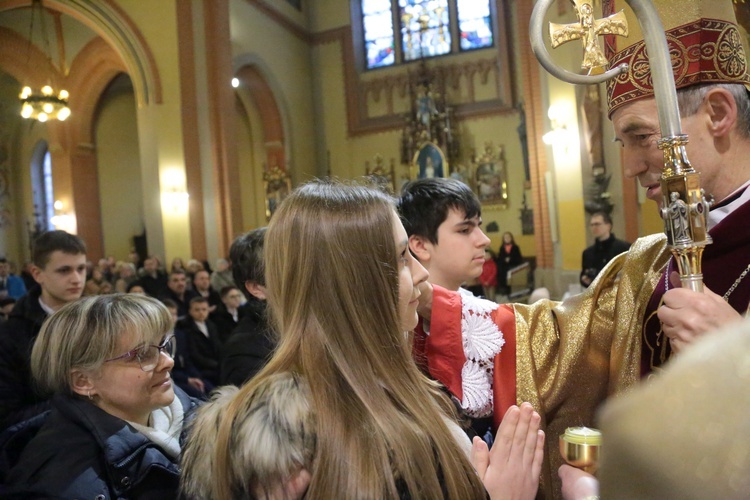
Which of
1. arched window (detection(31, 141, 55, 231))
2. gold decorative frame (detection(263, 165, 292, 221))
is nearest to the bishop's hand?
gold decorative frame (detection(263, 165, 292, 221))

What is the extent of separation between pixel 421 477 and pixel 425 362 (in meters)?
0.72

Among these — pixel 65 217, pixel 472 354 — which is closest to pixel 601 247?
pixel 472 354

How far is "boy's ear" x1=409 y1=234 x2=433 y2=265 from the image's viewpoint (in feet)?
7.43

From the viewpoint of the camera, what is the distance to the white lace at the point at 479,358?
5.56 ft

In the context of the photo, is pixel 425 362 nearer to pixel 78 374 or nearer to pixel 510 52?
pixel 78 374

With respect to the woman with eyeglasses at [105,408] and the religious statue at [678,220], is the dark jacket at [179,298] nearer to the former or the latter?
the woman with eyeglasses at [105,408]

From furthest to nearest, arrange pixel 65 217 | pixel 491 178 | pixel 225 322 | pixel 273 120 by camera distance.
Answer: pixel 491 178, pixel 273 120, pixel 65 217, pixel 225 322

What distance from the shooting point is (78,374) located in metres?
1.82

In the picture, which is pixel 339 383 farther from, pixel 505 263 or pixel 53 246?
pixel 505 263

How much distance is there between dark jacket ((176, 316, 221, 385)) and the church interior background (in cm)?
512

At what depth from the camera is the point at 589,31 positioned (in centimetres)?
135

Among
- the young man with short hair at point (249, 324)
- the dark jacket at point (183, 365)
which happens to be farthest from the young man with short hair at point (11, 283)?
the young man with short hair at point (249, 324)

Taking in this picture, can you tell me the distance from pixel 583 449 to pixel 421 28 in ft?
55.0

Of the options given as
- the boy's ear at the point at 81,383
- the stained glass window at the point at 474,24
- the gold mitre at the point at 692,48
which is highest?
the stained glass window at the point at 474,24
